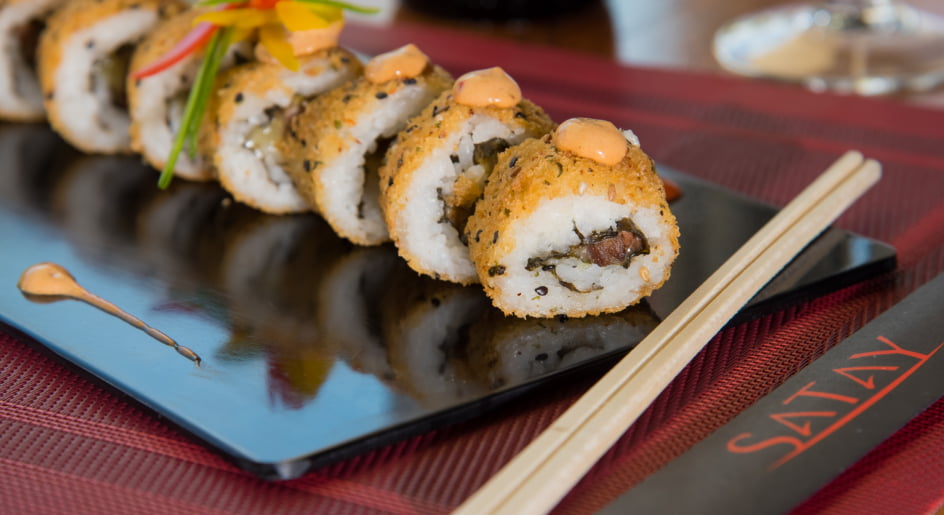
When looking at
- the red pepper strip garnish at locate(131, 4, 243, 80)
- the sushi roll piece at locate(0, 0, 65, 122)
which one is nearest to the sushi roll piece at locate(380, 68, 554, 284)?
the red pepper strip garnish at locate(131, 4, 243, 80)

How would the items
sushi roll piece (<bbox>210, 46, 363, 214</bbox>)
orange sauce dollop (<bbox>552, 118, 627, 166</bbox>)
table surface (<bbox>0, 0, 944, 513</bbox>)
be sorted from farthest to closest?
sushi roll piece (<bbox>210, 46, 363, 214</bbox>) < orange sauce dollop (<bbox>552, 118, 627, 166</bbox>) < table surface (<bbox>0, 0, 944, 513</bbox>)

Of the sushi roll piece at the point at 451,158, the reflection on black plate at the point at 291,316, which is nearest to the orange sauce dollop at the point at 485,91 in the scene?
the sushi roll piece at the point at 451,158

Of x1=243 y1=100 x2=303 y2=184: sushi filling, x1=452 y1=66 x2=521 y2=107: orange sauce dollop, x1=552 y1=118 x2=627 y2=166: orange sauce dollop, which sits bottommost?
x1=243 y1=100 x2=303 y2=184: sushi filling

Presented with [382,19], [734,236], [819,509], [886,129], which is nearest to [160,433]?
[819,509]

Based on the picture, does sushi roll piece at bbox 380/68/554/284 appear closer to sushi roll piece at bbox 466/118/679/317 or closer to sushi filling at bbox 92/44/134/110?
sushi roll piece at bbox 466/118/679/317

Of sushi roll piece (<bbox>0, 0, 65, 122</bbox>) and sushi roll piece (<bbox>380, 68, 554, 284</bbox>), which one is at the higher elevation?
sushi roll piece (<bbox>380, 68, 554, 284</bbox>)

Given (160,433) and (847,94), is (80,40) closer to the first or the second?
(160,433)
